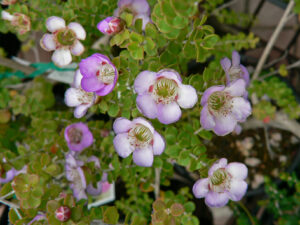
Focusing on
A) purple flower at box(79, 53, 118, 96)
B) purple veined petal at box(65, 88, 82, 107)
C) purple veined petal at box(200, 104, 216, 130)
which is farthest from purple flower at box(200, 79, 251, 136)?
purple veined petal at box(65, 88, 82, 107)

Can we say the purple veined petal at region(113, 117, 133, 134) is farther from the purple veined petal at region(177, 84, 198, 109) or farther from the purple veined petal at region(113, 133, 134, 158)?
the purple veined petal at region(177, 84, 198, 109)

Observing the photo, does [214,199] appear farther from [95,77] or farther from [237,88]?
[95,77]

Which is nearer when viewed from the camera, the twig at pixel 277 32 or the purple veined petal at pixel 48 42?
the purple veined petal at pixel 48 42

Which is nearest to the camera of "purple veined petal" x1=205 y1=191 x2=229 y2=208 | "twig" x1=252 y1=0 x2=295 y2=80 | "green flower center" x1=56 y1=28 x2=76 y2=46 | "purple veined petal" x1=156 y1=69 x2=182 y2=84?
"purple veined petal" x1=156 y1=69 x2=182 y2=84

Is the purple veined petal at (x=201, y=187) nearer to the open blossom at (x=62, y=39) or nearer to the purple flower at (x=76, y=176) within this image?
the purple flower at (x=76, y=176)

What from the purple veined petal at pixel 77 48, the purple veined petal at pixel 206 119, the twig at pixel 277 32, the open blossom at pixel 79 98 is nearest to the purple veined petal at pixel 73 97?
the open blossom at pixel 79 98

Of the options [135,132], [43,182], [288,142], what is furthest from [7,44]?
[288,142]

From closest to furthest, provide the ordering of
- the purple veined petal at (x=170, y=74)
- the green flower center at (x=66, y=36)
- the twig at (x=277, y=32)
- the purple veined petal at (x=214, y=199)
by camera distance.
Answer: the purple veined petal at (x=170, y=74), the purple veined petal at (x=214, y=199), the green flower center at (x=66, y=36), the twig at (x=277, y=32)
